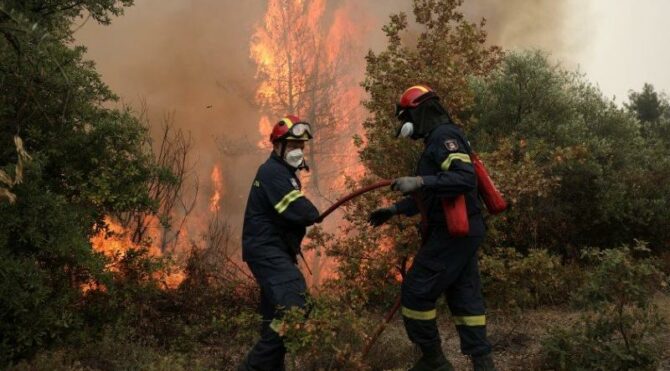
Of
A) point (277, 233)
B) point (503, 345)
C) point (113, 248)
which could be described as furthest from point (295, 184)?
point (113, 248)

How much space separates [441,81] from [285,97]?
18540 mm

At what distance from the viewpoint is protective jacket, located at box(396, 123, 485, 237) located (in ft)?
11.0

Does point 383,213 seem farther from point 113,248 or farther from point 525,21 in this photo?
point 525,21

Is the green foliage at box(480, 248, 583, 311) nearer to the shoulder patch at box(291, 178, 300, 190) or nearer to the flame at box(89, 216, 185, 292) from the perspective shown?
the shoulder patch at box(291, 178, 300, 190)

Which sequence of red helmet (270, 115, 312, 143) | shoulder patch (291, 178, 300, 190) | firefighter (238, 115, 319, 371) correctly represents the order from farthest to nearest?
red helmet (270, 115, 312, 143) → shoulder patch (291, 178, 300, 190) → firefighter (238, 115, 319, 371)

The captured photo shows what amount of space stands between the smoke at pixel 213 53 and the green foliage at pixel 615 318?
19.9 m

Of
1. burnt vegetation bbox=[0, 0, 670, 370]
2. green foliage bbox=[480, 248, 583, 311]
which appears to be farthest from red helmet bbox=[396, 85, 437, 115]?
green foliage bbox=[480, 248, 583, 311]

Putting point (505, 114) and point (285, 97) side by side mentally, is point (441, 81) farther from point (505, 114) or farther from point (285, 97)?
point (285, 97)

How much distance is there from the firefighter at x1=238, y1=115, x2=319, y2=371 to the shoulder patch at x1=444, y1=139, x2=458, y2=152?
1.00 metres

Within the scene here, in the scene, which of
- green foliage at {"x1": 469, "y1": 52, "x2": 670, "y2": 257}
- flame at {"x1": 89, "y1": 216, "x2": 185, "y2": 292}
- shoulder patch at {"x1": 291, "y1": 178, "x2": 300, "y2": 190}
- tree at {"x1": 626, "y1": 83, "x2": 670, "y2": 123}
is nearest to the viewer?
shoulder patch at {"x1": 291, "y1": 178, "x2": 300, "y2": 190}

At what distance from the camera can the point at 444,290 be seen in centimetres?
362

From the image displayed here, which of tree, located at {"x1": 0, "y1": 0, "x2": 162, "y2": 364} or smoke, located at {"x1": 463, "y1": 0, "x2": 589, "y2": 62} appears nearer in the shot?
tree, located at {"x1": 0, "y1": 0, "x2": 162, "y2": 364}

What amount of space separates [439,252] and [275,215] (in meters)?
1.22

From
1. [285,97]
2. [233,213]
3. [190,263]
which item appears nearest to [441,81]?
[190,263]
